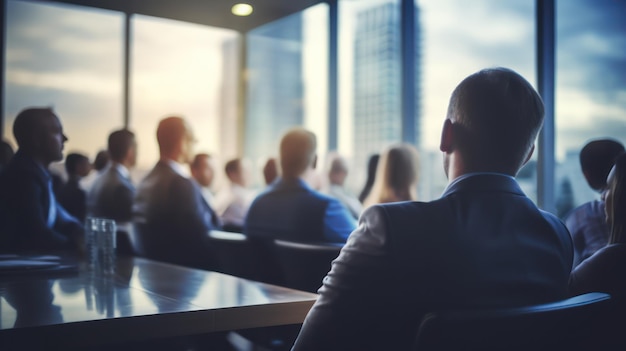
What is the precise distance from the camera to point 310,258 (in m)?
2.07

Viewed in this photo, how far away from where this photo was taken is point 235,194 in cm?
573

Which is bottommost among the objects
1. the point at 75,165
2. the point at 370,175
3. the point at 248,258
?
the point at 248,258

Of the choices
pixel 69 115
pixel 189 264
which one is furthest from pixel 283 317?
pixel 69 115

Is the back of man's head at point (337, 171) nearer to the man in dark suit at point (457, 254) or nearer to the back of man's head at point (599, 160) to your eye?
the back of man's head at point (599, 160)

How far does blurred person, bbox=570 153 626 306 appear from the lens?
142 cm

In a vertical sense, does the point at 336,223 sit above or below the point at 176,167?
below

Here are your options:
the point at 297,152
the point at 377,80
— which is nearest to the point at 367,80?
the point at 377,80

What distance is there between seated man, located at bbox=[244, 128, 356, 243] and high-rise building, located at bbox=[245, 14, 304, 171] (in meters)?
3.53

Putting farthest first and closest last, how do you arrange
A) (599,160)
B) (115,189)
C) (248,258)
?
(115,189) → (599,160) → (248,258)

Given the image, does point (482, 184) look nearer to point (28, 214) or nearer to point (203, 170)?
point (28, 214)

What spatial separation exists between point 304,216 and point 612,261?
6.25 ft

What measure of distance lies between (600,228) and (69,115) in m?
5.64

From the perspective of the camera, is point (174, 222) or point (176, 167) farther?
point (176, 167)

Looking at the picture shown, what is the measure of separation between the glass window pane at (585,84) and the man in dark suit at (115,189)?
309cm
